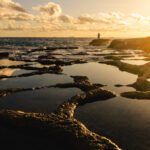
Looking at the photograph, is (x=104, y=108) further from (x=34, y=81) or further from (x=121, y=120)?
(x=34, y=81)

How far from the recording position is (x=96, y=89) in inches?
1372

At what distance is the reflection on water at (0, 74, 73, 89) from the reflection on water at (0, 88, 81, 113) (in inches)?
160

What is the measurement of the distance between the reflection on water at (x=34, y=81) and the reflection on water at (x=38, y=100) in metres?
4.05

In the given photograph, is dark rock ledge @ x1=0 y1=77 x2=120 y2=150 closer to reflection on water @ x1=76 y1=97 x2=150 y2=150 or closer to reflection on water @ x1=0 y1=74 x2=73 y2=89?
reflection on water @ x1=76 y1=97 x2=150 y2=150

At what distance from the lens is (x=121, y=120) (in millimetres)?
24750

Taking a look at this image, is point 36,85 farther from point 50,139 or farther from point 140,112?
point 50,139

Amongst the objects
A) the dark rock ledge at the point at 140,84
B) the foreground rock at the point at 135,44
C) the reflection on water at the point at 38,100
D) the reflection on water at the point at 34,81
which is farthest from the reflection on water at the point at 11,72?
the foreground rock at the point at 135,44

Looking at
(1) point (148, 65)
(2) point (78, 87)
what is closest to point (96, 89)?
(2) point (78, 87)

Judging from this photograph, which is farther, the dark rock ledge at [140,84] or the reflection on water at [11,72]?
the reflection on water at [11,72]

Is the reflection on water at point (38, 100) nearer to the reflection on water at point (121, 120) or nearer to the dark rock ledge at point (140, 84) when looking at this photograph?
the reflection on water at point (121, 120)

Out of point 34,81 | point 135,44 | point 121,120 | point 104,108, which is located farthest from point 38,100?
point 135,44

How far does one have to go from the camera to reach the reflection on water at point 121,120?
20.7 meters

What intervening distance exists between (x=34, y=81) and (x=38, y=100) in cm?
1159

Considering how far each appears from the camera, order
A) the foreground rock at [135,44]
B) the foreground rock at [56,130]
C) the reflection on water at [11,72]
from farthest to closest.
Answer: the foreground rock at [135,44], the reflection on water at [11,72], the foreground rock at [56,130]
